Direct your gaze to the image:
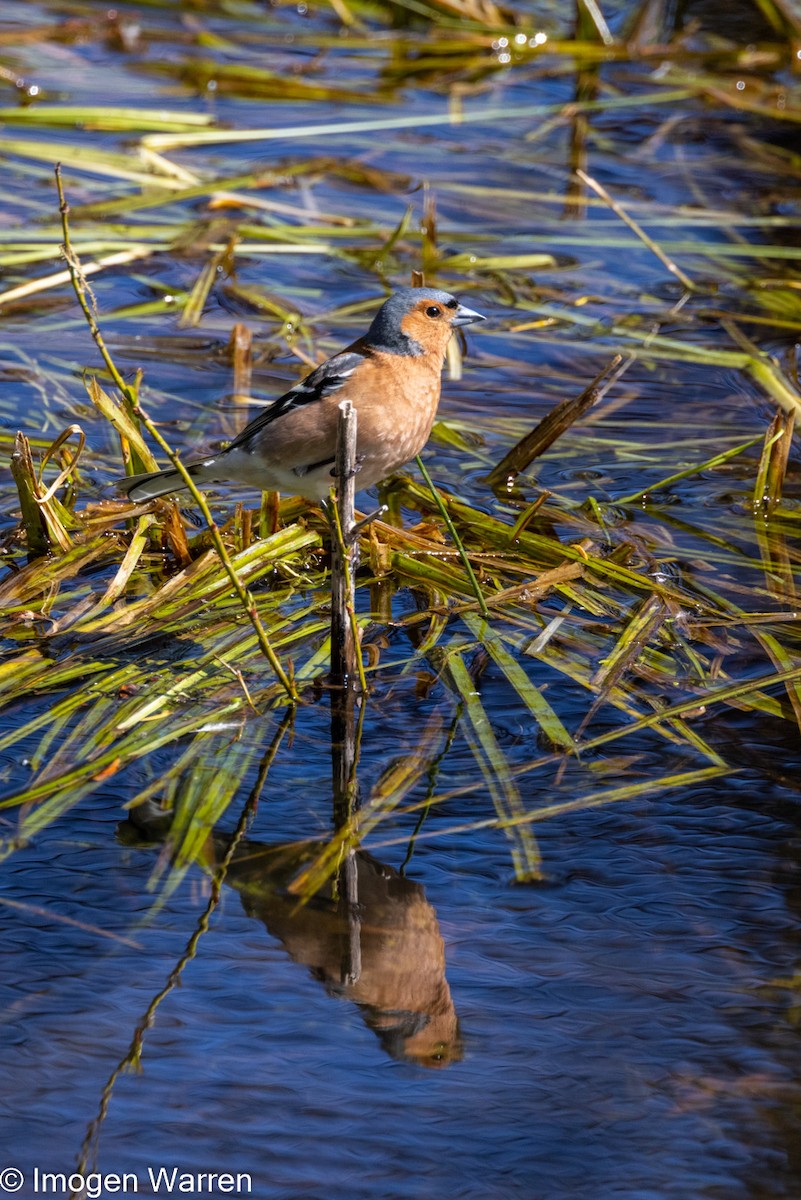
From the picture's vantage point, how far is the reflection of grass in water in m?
4.22

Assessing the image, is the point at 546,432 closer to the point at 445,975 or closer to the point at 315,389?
the point at 315,389

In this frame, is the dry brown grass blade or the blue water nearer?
the blue water

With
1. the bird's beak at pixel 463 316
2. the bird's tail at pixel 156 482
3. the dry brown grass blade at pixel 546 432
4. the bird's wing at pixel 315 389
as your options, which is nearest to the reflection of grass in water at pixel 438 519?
the dry brown grass blade at pixel 546 432

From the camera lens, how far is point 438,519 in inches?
222

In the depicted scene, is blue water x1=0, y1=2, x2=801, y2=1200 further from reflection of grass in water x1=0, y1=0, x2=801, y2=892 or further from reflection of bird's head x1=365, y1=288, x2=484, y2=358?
reflection of bird's head x1=365, y1=288, x2=484, y2=358

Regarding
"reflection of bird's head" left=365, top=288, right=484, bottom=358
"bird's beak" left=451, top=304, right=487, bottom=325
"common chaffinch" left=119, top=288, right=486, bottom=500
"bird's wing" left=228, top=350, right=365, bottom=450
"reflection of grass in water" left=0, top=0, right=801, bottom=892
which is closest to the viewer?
"reflection of grass in water" left=0, top=0, right=801, bottom=892

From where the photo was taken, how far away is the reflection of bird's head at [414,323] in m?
5.03

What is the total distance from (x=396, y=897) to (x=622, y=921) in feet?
1.87

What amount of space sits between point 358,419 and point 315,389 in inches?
15.2

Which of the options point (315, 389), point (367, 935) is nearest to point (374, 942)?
point (367, 935)

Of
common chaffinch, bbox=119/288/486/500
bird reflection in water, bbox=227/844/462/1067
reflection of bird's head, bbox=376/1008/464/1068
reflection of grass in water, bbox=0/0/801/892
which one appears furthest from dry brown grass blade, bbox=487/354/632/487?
reflection of bird's head, bbox=376/1008/464/1068

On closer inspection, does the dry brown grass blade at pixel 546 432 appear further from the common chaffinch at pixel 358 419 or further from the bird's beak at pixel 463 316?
the common chaffinch at pixel 358 419

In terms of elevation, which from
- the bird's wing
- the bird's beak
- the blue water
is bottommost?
the blue water

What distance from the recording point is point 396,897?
11.9 ft
